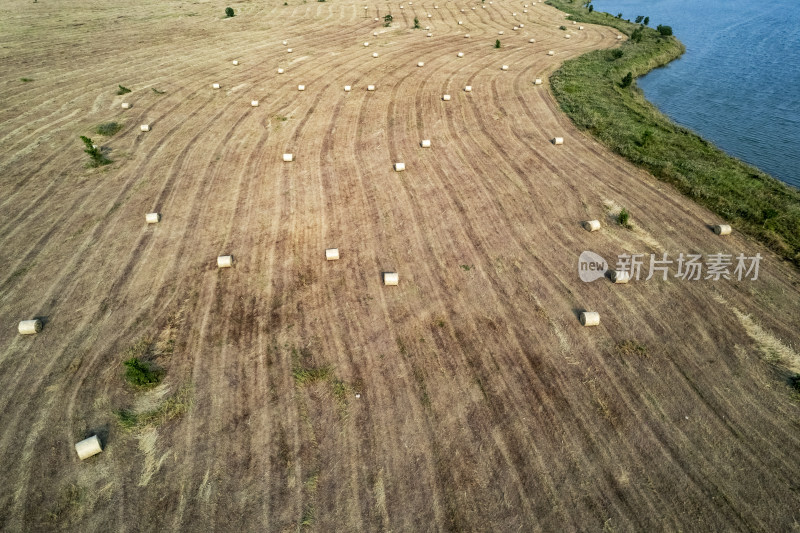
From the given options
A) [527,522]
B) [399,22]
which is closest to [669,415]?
[527,522]

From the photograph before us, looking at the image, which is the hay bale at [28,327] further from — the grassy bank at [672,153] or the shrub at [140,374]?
the grassy bank at [672,153]

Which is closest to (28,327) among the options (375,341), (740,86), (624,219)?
(375,341)

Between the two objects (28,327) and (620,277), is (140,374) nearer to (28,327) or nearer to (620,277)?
(28,327)

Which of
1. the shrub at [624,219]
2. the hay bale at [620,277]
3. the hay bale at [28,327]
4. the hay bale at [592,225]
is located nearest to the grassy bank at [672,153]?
the shrub at [624,219]

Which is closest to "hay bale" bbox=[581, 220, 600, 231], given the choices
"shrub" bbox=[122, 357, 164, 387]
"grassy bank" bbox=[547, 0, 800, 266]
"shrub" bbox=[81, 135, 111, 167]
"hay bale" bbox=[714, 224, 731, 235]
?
"hay bale" bbox=[714, 224, 731, 235]

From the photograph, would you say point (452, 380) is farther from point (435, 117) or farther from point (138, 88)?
point (138, 88)
